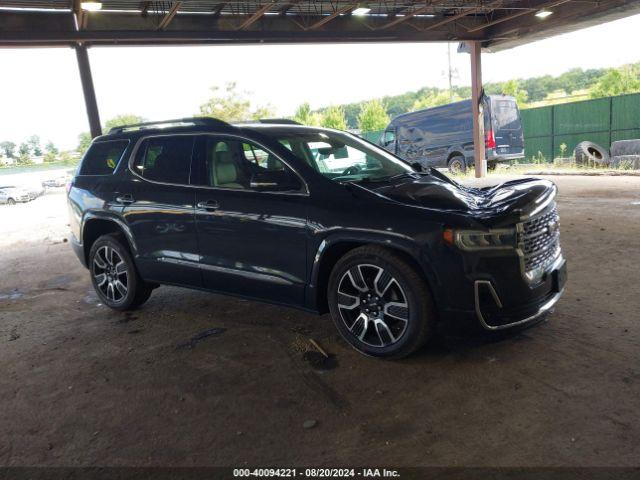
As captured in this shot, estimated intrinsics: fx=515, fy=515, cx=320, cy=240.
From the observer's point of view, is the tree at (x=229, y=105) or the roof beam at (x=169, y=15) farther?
the tree at (x=229, y=105)

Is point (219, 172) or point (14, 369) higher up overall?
point (219, 172)

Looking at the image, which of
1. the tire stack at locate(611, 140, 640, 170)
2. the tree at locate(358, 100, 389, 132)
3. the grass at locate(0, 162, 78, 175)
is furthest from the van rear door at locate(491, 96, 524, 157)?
the tree at locate(358, 100, 389, 132)

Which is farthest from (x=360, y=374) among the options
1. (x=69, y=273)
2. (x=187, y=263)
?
(x=69, y=273)

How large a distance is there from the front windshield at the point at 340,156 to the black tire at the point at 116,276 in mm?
1928

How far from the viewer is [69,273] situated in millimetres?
7008

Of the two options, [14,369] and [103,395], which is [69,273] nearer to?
[14,369]

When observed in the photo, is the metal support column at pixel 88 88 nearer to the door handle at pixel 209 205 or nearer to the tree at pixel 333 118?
the door handle at pixel 209 205

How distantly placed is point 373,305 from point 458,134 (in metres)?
14.4

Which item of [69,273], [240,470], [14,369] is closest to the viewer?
[240,470]

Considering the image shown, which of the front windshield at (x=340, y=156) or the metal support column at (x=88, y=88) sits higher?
the metal support column at (x=88, y=88)

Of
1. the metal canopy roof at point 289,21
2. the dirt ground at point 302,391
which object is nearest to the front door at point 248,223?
the dirt ground at point 302,391

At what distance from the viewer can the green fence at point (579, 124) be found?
62.5 feet

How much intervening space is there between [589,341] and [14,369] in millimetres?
4215

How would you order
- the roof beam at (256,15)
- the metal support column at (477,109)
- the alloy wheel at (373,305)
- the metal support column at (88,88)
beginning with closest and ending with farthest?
the alloy wheel at (373,305) → the roof beam at (256,15) → the metal support column at (88,88) → the metal support column at (477,109)
